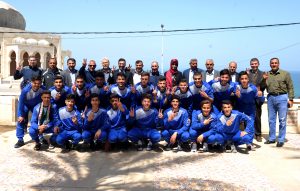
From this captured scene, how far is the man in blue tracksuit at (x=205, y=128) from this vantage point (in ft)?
22.2

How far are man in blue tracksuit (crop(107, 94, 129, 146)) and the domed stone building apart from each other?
27819 millimetres

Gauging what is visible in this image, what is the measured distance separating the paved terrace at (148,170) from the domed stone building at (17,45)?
92.7 feet

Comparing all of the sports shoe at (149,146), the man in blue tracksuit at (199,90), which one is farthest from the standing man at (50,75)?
the man in blue tracksuit at (199,90)

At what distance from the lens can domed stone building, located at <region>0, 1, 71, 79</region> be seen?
1377 inches

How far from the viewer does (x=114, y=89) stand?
735 centimetres

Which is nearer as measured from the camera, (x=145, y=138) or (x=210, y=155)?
(x=210, y=155)

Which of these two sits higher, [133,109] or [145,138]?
[133,109]

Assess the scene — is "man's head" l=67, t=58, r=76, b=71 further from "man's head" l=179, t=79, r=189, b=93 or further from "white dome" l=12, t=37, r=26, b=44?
"white dome" l=12, t=37, r=26, b=44

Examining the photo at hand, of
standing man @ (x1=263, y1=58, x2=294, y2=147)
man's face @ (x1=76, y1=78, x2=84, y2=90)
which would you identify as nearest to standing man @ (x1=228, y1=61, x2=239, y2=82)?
standing man @ (x1=263, y1=58, x2=294, y2=147)

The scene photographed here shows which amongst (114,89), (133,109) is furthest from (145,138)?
(114,89)

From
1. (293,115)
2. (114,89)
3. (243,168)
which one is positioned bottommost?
(243,168)

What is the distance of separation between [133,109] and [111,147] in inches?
35.4

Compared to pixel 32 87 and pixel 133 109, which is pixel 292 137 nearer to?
pixel 133 109

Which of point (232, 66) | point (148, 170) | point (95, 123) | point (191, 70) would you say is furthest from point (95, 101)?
point (232, 66)
